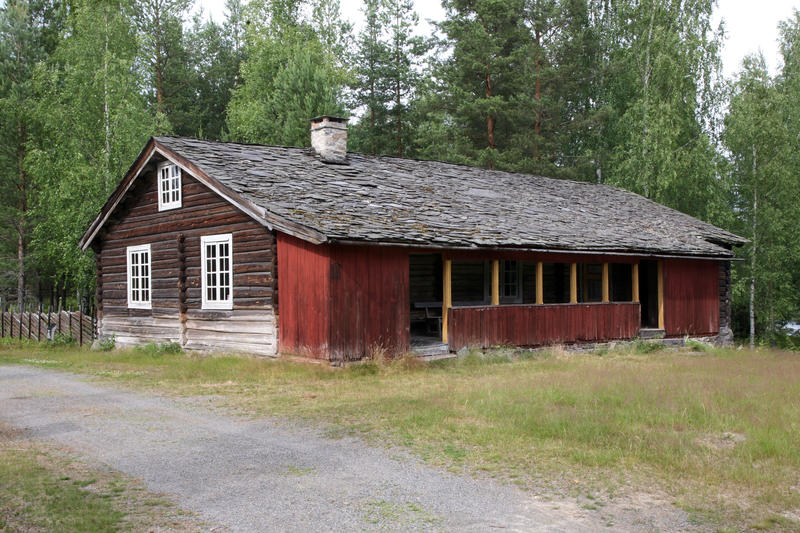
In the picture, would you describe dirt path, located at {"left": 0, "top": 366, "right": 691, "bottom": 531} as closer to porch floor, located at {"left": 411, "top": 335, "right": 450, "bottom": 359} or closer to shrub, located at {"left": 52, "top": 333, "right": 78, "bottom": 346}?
porch floor, located at {"left": 411, "top": 335, "right": 450, "bottom": 359}

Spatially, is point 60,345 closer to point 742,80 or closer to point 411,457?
point 411,457

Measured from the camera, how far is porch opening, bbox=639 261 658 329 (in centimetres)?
2450

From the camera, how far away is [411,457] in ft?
26.0

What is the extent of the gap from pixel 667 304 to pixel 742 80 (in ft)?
54.1

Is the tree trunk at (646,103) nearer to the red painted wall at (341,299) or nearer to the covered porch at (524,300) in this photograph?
the covered porch at (524,300)

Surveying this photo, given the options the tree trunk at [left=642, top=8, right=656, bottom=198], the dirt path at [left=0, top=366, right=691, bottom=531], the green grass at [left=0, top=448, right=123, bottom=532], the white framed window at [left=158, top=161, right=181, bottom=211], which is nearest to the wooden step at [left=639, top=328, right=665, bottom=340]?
the tree trunk at [left=642, top=8, right=656, bottom=198]

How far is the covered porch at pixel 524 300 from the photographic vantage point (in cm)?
1769

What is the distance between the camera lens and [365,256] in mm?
15500

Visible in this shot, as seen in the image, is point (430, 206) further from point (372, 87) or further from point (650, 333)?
point (372, 87)

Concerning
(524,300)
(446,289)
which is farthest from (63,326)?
(524,300)

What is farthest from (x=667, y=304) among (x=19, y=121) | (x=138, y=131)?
(x=19, y=121)

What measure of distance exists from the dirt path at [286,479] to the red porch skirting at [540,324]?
7.83 metres

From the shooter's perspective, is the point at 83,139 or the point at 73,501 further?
the point at 83,139

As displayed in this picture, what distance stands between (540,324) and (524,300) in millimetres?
5490
